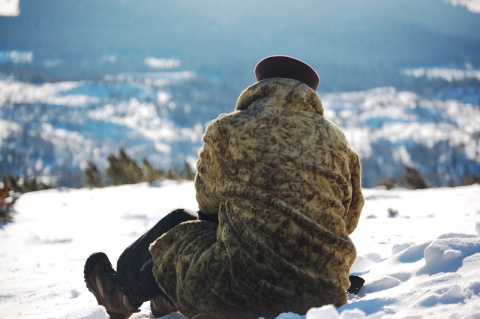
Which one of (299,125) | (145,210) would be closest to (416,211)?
(145,210)

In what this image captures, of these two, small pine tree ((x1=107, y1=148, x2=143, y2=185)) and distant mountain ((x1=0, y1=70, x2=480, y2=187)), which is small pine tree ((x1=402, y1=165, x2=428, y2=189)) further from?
distant mountain ((x1=0, y1=70, x2=480, y2=187))

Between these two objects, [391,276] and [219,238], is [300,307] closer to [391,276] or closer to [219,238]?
[219,238]

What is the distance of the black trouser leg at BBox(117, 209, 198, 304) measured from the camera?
2.21m

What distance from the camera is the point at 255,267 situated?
1806 mm

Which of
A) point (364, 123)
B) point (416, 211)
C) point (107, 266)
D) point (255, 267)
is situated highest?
point (255, 267)

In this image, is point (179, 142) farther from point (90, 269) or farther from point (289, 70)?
point (289, 70)

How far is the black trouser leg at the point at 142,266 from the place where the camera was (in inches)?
86.8

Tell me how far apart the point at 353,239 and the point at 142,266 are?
2331mm

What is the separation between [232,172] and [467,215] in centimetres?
378

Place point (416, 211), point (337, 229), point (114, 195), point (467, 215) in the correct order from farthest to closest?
point (114, 195) < point (416, 211) < point (467, 215) < point (337, 229)

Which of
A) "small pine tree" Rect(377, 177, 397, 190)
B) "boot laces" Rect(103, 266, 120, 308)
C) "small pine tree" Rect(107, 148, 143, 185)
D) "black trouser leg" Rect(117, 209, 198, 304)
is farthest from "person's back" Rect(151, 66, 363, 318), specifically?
"small pine tree" Rect(107, 148, 143, 185)

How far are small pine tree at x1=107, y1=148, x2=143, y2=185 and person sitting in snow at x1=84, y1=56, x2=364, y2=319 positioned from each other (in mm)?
9893

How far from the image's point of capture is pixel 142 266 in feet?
7.27

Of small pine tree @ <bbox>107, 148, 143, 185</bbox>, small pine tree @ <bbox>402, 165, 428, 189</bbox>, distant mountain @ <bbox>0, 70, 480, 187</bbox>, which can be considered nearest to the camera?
small pine tree @ <bbox>402, 165, 428, 189</bbox>
